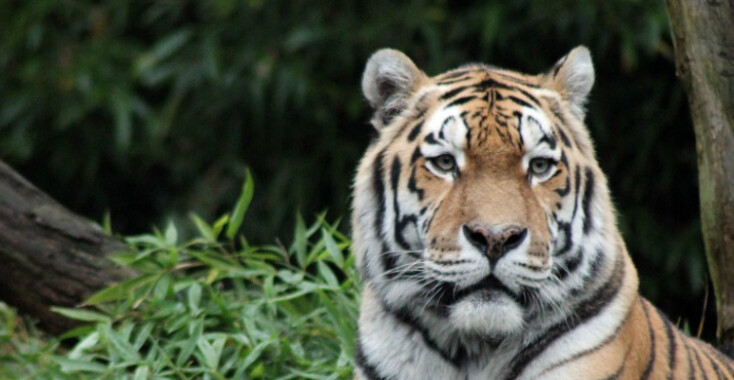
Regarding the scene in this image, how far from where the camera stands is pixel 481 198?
2736mm

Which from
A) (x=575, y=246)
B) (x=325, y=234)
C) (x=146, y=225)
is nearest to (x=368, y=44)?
(x=146, y=225)

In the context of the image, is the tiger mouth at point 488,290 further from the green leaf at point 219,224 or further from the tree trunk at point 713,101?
the green leaf at point 219,224

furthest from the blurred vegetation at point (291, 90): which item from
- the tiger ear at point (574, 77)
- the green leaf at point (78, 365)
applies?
the tiger ear at point (574, 77)

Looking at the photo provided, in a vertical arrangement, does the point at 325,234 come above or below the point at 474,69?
below

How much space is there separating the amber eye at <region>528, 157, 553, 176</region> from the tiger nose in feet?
0.69

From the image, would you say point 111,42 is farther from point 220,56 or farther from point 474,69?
point 474,69

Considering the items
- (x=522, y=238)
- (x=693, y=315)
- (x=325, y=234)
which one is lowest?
(x=693, y=315)

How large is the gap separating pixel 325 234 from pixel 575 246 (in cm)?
129

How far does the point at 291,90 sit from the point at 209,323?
→ 2.74 metres

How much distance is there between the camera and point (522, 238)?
2688 millimetres

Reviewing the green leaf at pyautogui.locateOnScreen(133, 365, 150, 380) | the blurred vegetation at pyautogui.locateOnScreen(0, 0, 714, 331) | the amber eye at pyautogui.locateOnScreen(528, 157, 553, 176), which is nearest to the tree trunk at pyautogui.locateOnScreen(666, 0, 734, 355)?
the amber eye at pyautogui.locateOnScreen(528, 157, 553, 176)

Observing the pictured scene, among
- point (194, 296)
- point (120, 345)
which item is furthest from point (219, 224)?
point (120, 345)

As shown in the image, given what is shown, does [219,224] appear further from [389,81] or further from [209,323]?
[389,81]

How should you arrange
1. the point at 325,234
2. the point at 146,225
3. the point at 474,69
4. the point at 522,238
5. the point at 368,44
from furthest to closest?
the point at 146,225
the point at 368,44
the point at 325,234
the point at 474,69
the point at 522,238
